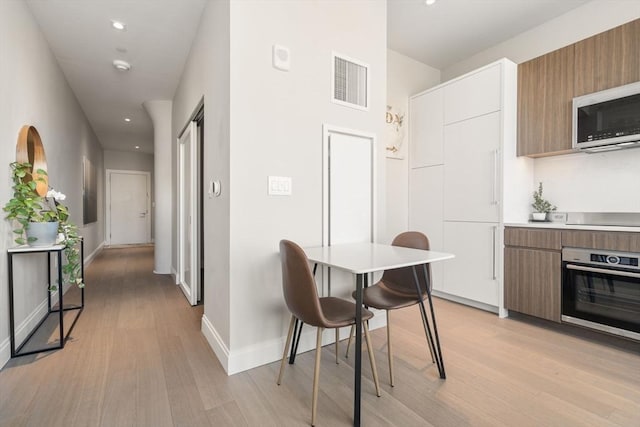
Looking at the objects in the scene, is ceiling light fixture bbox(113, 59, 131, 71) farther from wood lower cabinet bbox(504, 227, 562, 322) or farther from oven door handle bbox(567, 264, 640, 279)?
oven door handle bbox(567, 264, 640, 279)

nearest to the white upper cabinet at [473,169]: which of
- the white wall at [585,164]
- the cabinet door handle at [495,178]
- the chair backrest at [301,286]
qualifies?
the cabinet door handle at [495,178]

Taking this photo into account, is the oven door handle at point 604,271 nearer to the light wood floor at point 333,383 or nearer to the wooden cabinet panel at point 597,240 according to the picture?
the wooden cabinet panel at point 597,240

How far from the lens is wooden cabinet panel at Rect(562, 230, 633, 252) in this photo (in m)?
2.24

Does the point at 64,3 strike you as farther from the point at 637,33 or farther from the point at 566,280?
the point at 566,280

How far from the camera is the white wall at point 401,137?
372 centimetres

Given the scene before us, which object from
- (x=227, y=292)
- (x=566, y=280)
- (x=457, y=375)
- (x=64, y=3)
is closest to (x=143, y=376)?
(x=227, y=292)

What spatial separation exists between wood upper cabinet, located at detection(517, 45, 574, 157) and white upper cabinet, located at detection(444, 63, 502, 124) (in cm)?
25

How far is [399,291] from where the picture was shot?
7.10 ft

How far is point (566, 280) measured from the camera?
2.55 meters

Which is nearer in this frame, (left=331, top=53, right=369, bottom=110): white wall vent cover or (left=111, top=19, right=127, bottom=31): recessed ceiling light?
(left=331, top=53, right=369, bottom=110): white wall vent cover

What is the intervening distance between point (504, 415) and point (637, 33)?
291cm

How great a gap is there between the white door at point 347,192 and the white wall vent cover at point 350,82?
0.84 feet

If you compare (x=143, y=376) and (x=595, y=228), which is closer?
(x=143, y=376)

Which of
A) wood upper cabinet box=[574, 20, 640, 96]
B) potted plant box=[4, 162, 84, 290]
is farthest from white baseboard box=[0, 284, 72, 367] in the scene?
wood upper cabinet box=[574, 20, 640, 96]
